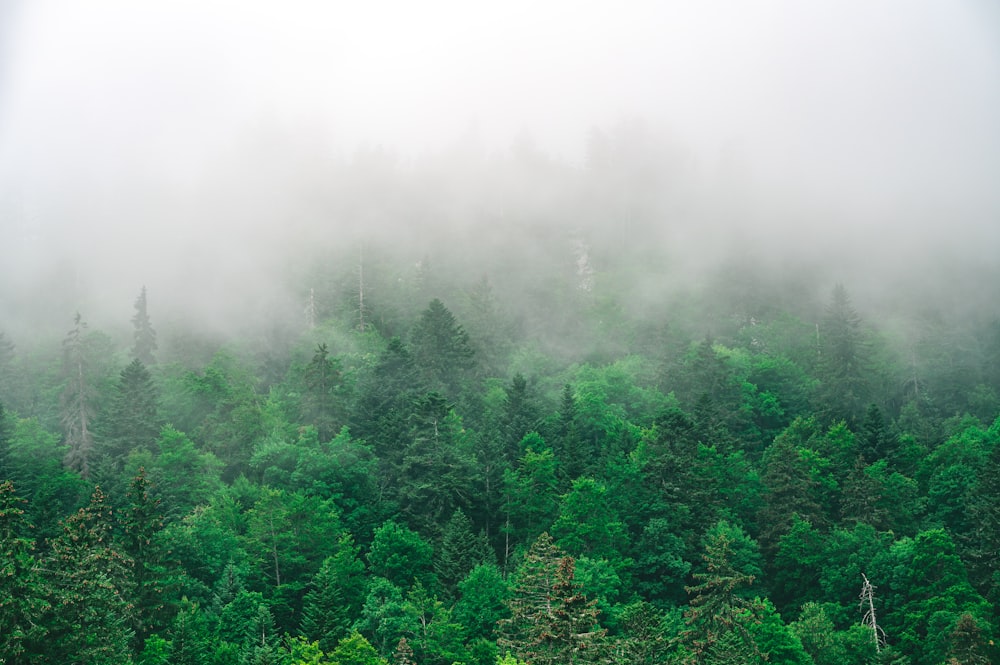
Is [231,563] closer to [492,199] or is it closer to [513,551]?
[513,551]

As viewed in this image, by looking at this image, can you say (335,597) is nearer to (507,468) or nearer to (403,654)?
(403,654)

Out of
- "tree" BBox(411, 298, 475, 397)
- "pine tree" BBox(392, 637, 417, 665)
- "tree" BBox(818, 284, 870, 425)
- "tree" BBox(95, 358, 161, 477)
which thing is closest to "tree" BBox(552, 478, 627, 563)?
"pine tree" BBox(392, 637, 417, 665)

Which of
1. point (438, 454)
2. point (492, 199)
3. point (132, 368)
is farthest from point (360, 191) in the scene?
point (438, 454)

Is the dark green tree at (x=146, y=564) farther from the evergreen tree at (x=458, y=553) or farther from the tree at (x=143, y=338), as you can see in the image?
the tree at (x=143, y=338)

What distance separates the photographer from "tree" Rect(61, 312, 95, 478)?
3563 inches

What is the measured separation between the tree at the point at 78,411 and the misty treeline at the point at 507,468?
36 cm

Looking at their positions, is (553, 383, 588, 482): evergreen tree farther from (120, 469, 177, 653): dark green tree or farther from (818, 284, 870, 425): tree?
(120, 469, 177, 653): dark green tree

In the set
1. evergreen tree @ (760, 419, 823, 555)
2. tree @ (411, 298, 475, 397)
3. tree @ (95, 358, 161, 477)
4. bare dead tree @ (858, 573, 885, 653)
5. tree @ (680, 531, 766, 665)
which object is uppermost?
tree @ (411, 298, 475, 397)

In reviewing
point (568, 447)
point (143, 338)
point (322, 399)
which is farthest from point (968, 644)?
point (143, 338)

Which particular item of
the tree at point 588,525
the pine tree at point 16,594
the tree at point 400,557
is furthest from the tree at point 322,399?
the pine tree at point 16,594

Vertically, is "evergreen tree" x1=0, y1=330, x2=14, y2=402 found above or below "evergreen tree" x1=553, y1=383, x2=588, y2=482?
above

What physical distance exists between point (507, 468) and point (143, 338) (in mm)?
60782

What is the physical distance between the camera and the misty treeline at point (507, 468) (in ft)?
200

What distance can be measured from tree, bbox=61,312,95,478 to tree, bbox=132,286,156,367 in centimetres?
1480
